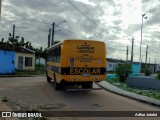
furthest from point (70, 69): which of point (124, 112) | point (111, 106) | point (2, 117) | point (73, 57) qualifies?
point (2, 117)

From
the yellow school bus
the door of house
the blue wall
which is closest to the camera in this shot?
the yellow school bus

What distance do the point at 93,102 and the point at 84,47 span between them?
4.06 m

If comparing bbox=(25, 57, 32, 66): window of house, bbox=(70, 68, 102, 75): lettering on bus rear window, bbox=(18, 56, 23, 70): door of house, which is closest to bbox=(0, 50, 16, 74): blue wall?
bbox=(18, 56, 23, 70): door of house

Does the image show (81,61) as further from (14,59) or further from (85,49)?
(14,59)

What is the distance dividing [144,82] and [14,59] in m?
21.8

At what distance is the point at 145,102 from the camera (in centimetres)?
1631

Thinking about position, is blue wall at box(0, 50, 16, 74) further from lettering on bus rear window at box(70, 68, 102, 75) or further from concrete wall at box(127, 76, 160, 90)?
lettering on bus rear window at box(70, 68, 102, 75)

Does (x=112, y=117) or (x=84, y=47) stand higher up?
(x=84, y=47)

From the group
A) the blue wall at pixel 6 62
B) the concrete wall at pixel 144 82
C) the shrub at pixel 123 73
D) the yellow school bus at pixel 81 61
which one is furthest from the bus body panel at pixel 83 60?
the blue wall at pixel 6 62

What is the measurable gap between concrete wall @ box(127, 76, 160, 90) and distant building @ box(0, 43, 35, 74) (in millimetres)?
18820

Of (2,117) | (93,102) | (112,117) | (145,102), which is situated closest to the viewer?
(2,117)

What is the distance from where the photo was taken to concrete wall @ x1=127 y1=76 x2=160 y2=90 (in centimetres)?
2538

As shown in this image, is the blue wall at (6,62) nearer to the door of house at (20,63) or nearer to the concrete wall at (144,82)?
the door of house at (20,63)

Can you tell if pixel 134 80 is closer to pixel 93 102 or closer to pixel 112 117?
pixel 93 102
